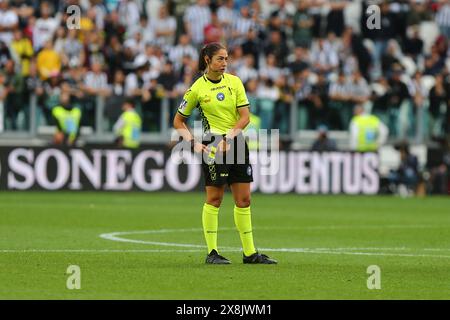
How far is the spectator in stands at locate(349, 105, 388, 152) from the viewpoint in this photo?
30.4 meters

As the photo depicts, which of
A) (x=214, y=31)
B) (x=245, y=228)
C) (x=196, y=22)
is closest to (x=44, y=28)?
(x=196, y=22)

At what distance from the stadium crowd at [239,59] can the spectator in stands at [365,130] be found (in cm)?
38

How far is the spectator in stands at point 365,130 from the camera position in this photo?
30406 millimetres

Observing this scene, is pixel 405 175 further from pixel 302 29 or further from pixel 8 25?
pixel 8 25

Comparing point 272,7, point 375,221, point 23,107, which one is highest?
point 272,7

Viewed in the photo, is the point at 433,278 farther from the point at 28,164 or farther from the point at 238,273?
the point at 28,164

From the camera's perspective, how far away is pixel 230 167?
42.8 ft

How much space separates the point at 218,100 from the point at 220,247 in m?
2.89

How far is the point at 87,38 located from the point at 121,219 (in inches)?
407

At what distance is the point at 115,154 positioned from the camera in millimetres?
28297

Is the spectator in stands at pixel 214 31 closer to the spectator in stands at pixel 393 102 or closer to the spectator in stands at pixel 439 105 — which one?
the spectator in stands at pixel 393 102

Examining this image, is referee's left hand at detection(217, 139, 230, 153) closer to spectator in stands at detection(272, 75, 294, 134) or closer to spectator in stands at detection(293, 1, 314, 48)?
spectator in stands at detection(272, 75, 294, 134)

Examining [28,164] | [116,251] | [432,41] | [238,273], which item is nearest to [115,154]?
[28,164]

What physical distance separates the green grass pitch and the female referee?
36 centimetres
